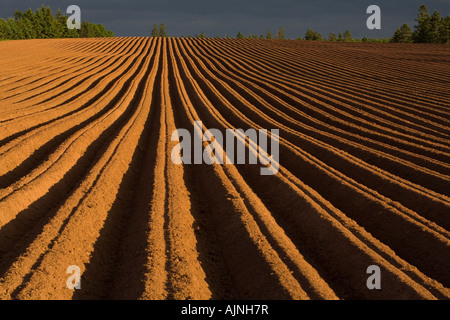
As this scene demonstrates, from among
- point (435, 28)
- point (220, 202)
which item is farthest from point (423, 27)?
point (220, 202)

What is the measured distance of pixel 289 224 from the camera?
5754 millimetres

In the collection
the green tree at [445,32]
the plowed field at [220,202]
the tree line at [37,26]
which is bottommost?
the plowed field at [220,202]

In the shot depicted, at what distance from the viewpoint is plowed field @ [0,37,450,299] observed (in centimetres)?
432

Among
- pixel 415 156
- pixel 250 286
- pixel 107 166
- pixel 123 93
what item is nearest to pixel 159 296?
pixel 250 286

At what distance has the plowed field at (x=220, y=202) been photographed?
4316mm

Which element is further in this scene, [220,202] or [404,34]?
[404,34]

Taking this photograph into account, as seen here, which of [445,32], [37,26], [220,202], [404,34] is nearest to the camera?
[220,202]

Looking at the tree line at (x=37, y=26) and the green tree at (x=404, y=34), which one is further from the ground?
the tree line at (x=37, y=26)

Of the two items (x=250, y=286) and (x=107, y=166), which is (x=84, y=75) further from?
(x=250, y=286)

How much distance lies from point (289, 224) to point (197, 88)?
38.5 feet

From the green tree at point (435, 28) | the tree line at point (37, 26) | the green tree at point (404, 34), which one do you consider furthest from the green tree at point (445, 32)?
the tree line at point (37, 26)

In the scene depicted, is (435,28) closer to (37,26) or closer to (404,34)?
(404,34)

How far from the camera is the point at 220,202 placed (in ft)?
20.7

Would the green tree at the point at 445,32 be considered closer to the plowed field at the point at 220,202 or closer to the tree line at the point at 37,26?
the plowed field at the point at 220,202
